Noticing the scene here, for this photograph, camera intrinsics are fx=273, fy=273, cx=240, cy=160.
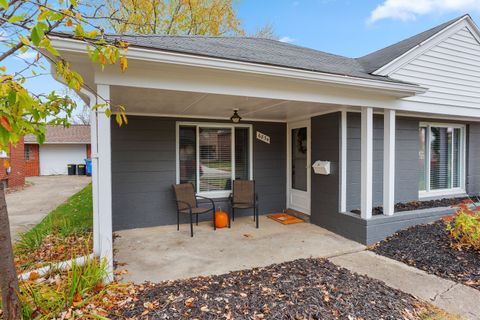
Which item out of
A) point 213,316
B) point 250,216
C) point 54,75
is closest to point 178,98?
point 54,75

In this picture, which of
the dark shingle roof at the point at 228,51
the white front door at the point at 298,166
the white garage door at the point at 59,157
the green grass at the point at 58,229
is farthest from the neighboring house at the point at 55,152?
the dark shingle roof at the point at 228,51

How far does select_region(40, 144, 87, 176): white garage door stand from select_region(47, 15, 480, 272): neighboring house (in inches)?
635

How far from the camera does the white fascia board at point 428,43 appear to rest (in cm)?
496

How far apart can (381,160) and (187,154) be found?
12.7ft

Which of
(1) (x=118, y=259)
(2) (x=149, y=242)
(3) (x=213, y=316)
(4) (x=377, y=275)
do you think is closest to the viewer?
(3) (x=213, y=316)

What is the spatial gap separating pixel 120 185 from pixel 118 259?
5.78ft

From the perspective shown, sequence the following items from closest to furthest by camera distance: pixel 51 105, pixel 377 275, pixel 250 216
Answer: pixel 51 105 < pixel 377 275 < pixel 250 216

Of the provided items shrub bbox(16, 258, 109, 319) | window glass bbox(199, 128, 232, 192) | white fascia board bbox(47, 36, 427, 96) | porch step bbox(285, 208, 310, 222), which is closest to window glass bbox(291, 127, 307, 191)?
porch step bbox(285, 208, 310, 222)

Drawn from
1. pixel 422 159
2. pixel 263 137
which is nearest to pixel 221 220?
pixel 263 137

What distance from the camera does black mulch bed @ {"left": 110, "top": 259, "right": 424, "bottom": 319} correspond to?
226 cm

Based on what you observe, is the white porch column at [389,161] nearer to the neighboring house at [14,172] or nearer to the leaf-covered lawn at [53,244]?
the leaf-covered lawn at [53,244]

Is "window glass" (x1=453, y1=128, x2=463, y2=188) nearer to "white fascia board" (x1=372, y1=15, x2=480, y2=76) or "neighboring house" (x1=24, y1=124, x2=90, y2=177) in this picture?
"white fascia board" (x1=372, y1=15, x2=480, y2=76)

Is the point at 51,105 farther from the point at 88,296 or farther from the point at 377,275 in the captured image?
the point at 377,275

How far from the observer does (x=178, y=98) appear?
383 centimetres
